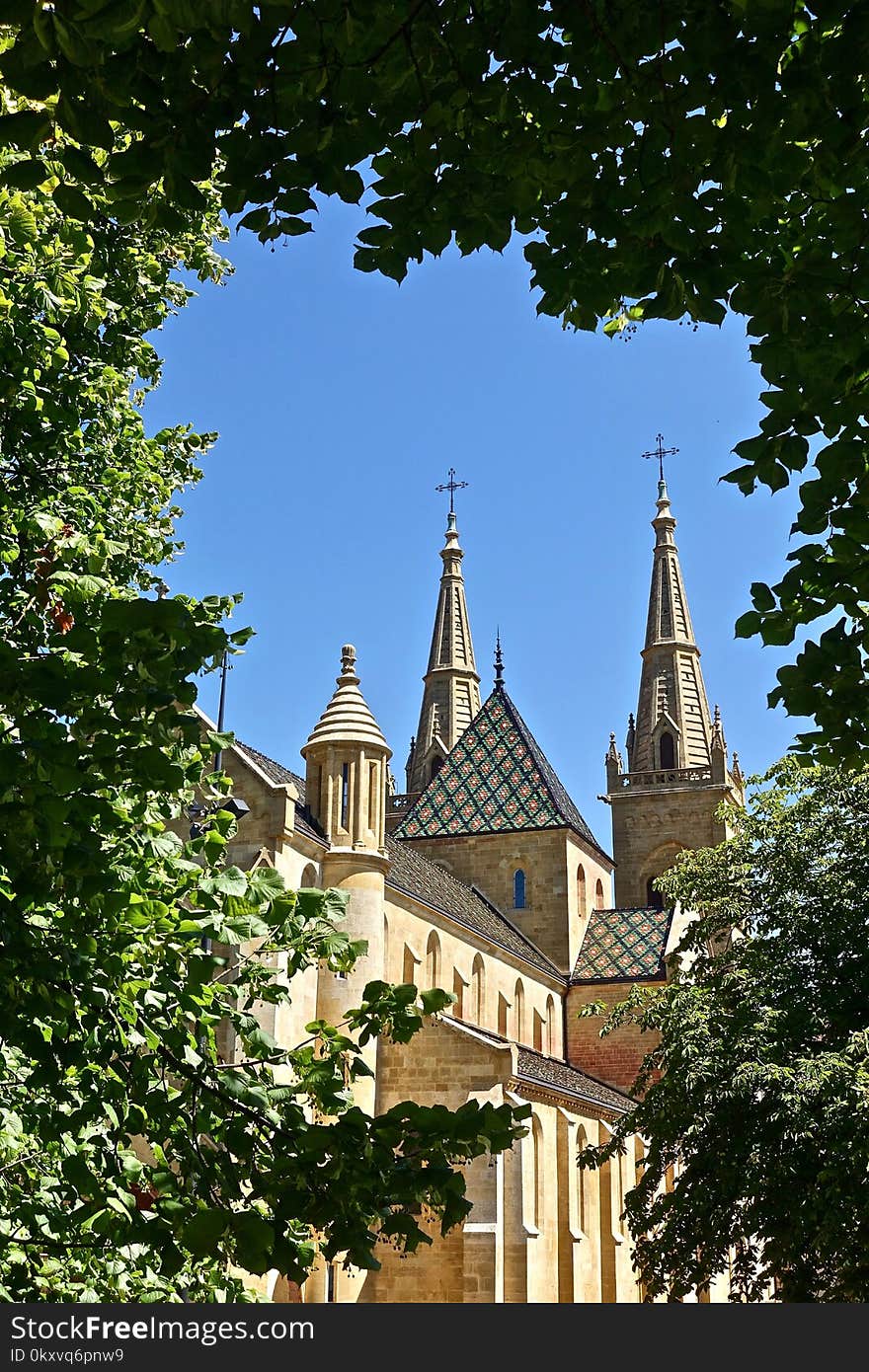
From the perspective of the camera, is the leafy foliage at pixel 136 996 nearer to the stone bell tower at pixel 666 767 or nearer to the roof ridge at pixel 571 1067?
the roof ridge at pixel 571 1067

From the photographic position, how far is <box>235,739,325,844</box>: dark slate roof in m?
30.5

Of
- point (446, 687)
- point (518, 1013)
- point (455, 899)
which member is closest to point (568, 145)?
point (455, 899)

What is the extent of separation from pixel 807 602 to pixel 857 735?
807 millimetres

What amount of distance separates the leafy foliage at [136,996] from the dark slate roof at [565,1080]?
24865 millimetres

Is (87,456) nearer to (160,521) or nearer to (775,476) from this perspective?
(160,521)

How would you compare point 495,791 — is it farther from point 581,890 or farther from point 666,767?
point 666,767

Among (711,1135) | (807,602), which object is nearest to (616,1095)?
(711,1135)

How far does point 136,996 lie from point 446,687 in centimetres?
5915

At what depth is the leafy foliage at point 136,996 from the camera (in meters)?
5.48

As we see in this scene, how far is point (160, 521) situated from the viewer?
1041 centimetres

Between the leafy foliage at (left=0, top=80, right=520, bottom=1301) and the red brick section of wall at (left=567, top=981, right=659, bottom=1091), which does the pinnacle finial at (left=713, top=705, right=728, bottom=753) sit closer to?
the red brick section of wall at (left=567, top=981, right=659, bottom=1091)

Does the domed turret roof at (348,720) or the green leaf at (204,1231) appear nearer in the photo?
the green leaf at (204,1231)

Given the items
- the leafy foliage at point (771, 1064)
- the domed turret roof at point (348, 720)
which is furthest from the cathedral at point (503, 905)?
the leafy foliage at point (771, 1064)

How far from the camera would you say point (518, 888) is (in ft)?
157
